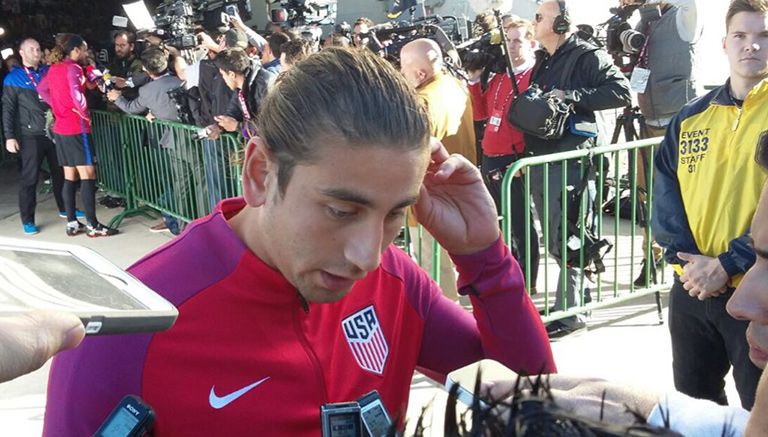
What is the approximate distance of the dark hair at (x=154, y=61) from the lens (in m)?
7.18

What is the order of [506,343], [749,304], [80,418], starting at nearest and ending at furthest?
[80,418] → [749,304] → [506,343]

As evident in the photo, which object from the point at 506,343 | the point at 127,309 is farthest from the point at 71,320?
the point at 506,343

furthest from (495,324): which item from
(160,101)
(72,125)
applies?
(72,125)

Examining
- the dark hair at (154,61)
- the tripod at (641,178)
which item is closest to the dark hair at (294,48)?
the dark hair at (154,61)

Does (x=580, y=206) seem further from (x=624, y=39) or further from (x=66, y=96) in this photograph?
(x=66, y=96)

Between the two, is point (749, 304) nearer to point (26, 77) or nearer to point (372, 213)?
point (372, 213)

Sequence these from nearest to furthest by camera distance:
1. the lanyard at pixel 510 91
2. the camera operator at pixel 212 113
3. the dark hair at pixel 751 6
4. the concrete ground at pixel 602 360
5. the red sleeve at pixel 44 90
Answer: the dark hair at pixel 751 6
the concrete ground at pixel 602 360
the lanyard at pixel 510 91
the camera operator at pixel 212 113
the red sleeve at pixel 44 90

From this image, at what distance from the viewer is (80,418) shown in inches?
48.4

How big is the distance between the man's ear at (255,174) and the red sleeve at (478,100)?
4.54 meters

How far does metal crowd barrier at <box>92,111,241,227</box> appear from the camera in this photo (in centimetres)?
621

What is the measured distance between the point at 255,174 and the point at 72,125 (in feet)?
21.3

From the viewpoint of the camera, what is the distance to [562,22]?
446 cm

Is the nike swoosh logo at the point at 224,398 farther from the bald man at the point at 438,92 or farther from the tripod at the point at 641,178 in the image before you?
the tripod at the point at 641,178

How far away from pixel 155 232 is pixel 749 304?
6.73 m
